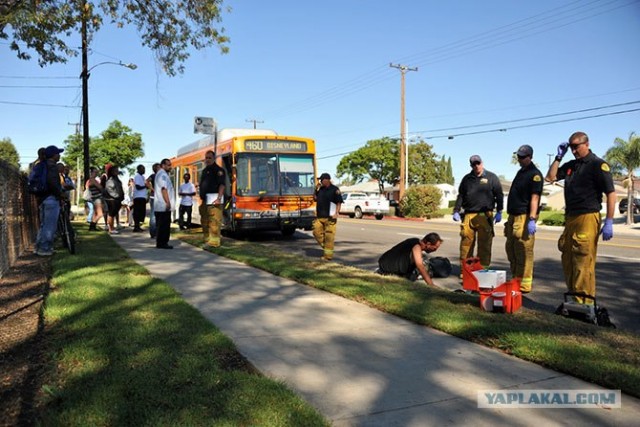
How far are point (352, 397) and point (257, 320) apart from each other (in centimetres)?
200

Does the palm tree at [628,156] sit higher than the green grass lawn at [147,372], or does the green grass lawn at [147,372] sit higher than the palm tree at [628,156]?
the palm tree at [628,156]

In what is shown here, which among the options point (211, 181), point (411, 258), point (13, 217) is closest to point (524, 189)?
point (411, 258)

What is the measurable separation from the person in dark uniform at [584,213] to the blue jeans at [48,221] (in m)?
7.56

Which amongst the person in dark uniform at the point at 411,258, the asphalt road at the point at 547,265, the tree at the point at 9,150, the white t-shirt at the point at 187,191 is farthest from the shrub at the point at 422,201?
the tree at the point at 9,150

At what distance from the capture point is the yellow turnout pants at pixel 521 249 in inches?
269

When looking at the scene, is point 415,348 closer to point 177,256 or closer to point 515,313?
point 515,313

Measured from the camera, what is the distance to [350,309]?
18.3 ft

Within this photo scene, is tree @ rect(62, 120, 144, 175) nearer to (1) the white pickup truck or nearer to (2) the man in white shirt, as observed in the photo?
(1) the white pickup truck

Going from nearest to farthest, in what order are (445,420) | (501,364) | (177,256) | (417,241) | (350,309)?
(445,420)
(501,364)
(350,309)
(417,241)
(177,256)

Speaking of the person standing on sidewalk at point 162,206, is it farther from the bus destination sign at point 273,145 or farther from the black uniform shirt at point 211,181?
the bus destination sign at point 273,145

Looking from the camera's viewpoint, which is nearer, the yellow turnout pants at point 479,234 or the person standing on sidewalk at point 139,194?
the yellow turnout pants at point 479,234

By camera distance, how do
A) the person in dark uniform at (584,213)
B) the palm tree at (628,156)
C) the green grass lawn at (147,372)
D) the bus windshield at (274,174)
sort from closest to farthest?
the green grass lawn at (147,372), the person in dark uniform at (584,213), the bus windshield at (274,174), the palm tree at (628,156)

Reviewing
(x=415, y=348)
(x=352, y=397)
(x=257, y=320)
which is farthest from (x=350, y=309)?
(x=352, y=397)
